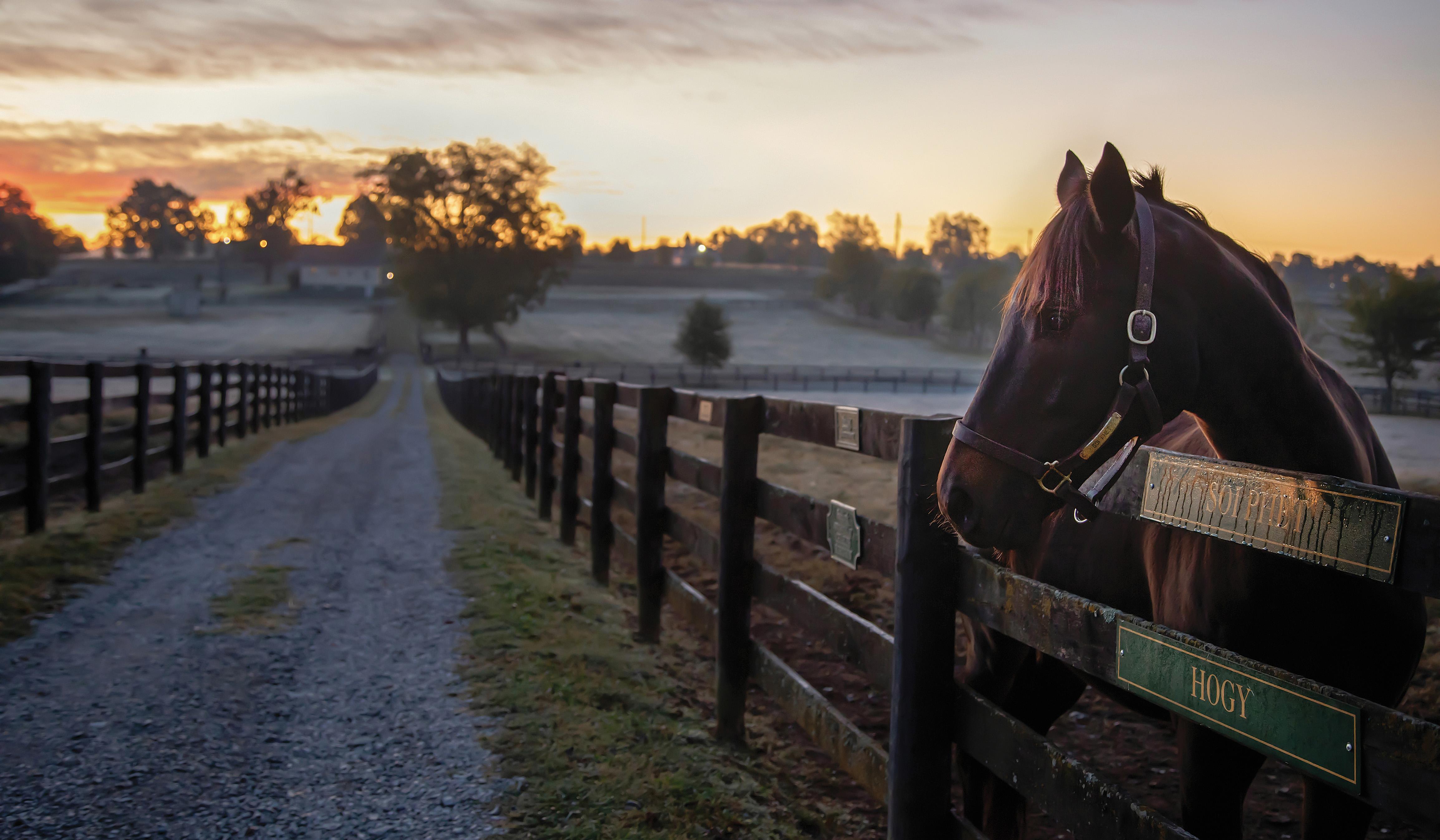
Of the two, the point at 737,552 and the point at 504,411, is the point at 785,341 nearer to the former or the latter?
the point at 504,411

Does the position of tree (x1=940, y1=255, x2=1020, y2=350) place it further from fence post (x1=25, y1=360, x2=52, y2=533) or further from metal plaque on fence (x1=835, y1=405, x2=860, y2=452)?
metal plaque on fence (x1=835, y1=405, x2=860, y2=452)

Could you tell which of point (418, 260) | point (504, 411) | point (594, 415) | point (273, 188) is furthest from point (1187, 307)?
point (273, 188)

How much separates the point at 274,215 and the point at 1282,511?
15694cm

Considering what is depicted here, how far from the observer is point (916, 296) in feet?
331

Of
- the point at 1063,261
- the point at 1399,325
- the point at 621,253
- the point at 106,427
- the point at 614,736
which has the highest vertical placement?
the point at 621,253

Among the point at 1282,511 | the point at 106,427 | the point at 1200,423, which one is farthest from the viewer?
the point at 106,427

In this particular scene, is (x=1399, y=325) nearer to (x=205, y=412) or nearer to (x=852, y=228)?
(x=205, y=412)

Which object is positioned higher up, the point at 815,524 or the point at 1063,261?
the point at 1063,261

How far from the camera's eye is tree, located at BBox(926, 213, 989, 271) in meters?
170

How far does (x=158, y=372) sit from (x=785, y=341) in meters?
85.4

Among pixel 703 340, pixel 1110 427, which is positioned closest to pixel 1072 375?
pixel 1110 427

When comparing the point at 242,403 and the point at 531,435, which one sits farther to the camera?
the point at 242,403

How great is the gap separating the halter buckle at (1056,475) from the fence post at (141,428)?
9.81 meters

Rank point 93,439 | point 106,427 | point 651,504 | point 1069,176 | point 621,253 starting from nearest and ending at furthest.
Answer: point 1069,176, point 651,504, point 93,439, point 106,427, point 621,253
